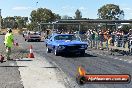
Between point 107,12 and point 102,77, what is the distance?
125044 mm

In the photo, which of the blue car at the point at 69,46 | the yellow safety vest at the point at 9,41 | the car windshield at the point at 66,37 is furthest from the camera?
the car windshield at the point at 66,37

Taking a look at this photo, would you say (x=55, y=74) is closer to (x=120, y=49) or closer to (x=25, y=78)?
(x=25, y=78)

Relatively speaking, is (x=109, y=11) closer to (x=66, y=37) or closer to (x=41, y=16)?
(x=41, y=16)

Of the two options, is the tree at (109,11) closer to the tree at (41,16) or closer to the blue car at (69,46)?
the tree at (41,16)

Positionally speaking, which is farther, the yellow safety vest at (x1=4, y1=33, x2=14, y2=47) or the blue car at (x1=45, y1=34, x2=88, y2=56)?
the blue car at (x1=45, y1=34, x2=88, y2=56)

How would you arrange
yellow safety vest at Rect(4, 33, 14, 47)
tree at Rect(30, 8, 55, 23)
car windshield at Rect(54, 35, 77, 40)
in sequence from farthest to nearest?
tree at Rect(30, 8, 55, 23), car windshield at Rect(54, 35, 77, 40), yellow safety vest at Rect(4, 33, 14, 47)

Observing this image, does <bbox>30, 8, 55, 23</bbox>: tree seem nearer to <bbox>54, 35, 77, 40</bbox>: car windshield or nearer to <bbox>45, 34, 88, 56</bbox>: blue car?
<bbox>54, 35, 77, 40</bbox>: car windshield

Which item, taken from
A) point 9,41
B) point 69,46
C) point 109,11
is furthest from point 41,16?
point 9,41

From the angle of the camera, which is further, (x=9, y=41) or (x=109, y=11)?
(x=109, y=11)

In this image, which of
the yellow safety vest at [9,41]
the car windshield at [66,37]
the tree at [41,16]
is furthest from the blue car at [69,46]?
the tree at [41,16]

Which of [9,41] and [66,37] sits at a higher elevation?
[9,41]

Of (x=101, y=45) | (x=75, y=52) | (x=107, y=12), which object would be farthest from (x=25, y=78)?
(x=107, y=12)

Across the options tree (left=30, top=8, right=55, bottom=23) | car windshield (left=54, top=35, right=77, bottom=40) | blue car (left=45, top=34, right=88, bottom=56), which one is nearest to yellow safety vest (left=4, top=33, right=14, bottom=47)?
blue car (left=45, top=34, right=88, bottom=56)

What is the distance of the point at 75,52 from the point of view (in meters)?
22.2
